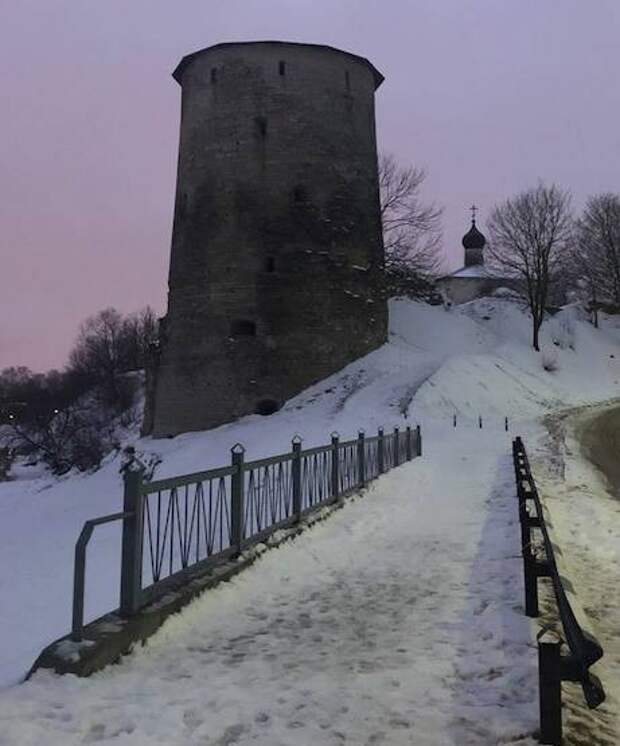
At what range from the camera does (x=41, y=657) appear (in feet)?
15.4

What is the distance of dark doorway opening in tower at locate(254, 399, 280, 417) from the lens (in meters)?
30.6

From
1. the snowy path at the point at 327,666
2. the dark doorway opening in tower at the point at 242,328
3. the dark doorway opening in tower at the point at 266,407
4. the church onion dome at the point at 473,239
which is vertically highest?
the church onion dome at the point at 473,239

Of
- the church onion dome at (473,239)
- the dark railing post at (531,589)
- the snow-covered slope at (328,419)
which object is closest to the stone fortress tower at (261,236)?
the snow-covered slope at (328,419)

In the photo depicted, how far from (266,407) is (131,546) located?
82.6 ft

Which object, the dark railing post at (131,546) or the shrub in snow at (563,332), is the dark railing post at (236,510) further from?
the shrub in snow at (563,332)

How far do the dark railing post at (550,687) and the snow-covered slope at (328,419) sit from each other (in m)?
4.39

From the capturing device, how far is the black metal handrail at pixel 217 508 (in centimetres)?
556

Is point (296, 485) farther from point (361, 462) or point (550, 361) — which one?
point (550, 361)

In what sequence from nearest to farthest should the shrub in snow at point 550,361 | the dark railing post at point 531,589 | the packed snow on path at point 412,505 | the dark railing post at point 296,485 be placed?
the packed snow on path at point 412,505 < the dark railing post at point 531,589 < the dark railing post at point 296,485 < the shrub in snow at point 550,361

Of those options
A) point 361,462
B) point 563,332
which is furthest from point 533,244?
point 361,462

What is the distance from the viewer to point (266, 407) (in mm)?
30719

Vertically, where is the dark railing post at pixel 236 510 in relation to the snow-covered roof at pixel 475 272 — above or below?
below

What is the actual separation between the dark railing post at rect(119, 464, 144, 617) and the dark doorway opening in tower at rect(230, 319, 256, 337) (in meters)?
25.4

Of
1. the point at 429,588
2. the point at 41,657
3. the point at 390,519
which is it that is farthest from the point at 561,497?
the point at 41,657
